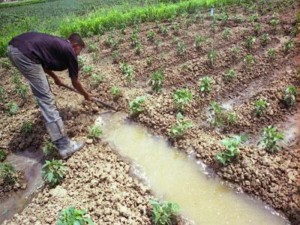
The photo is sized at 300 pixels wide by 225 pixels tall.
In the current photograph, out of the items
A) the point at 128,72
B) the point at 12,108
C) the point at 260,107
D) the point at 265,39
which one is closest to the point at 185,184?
the point at 260,107

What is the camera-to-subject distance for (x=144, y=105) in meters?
5.42

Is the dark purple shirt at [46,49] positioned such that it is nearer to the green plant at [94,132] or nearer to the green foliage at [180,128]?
the green plant at [94,132]

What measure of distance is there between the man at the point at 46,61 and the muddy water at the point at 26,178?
535 millimetres

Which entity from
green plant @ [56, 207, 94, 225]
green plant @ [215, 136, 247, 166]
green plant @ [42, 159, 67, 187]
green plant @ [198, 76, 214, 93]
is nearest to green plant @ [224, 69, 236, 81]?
green plant @ [198, 76, 214, 93]

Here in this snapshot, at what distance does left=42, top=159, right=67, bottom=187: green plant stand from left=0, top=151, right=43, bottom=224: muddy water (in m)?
0.35

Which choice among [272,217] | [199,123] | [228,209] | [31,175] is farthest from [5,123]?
[272,217]

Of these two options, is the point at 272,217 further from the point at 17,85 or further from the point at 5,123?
the point at 17,85

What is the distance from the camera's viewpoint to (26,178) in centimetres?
454

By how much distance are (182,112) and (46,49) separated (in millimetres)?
2449

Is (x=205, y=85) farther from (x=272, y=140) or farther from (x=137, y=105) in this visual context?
(x=272, y=140)

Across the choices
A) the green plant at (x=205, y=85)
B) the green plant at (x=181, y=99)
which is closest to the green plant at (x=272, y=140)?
the green plant at (x=181, y=99)

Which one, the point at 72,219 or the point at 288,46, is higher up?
the point at 72,219

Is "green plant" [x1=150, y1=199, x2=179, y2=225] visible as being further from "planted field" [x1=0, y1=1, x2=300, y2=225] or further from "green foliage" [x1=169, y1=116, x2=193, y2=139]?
"green foliage" [x1=169, y1=116, x2=193, y2=139]

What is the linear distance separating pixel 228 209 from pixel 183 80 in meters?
3.27
